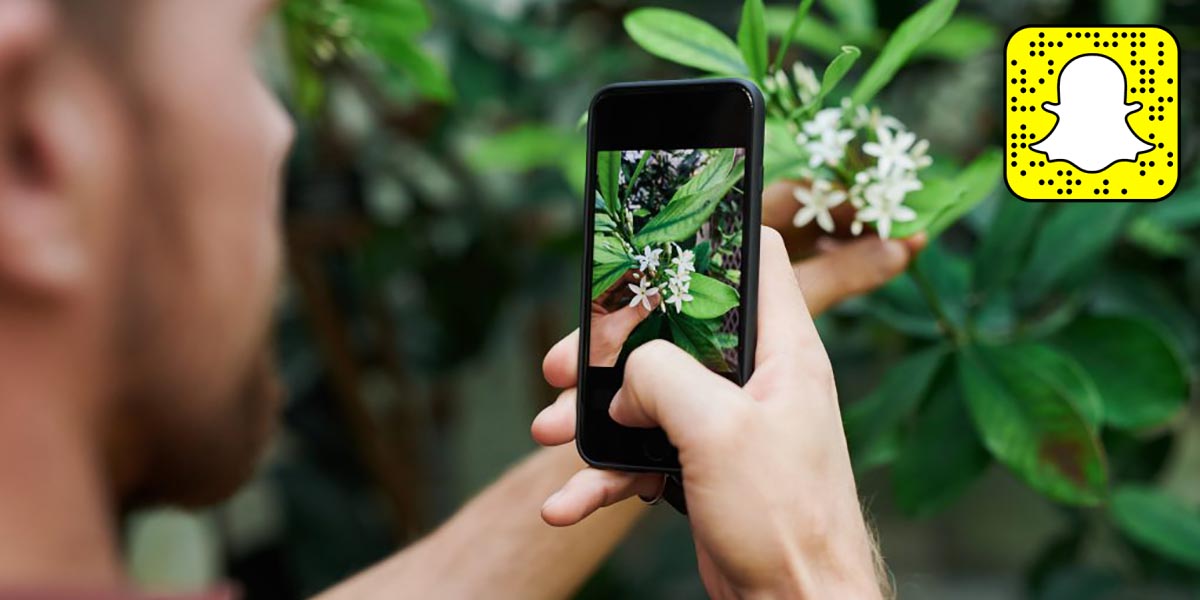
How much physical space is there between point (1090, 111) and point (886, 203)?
5.8 inches

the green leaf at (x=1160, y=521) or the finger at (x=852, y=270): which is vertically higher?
the finger at (x=852, y=270)

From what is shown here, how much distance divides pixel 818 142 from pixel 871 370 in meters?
0.89

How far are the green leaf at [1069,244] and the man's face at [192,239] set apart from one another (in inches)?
21.0

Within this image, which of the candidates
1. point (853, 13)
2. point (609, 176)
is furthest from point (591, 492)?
point (853, 13)

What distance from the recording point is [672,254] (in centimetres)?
47

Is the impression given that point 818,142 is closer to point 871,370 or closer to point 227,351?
point 227,351

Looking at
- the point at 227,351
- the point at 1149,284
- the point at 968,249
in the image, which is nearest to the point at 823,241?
the point at 227,351

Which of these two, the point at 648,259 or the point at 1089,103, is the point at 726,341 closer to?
the point at 648,259

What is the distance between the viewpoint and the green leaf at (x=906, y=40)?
1.75 ft

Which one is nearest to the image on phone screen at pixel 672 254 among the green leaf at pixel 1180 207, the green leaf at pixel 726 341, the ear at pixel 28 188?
the green leaf at pixel 726 341

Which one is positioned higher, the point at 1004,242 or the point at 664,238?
the point at 664,238

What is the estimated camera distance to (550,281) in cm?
145

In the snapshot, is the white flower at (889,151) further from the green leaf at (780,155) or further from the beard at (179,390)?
the beard at (179,390)

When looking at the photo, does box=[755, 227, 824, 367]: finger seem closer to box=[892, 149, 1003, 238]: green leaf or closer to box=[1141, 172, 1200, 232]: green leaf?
box=[892, 149, 1003, 238]: green leaf
